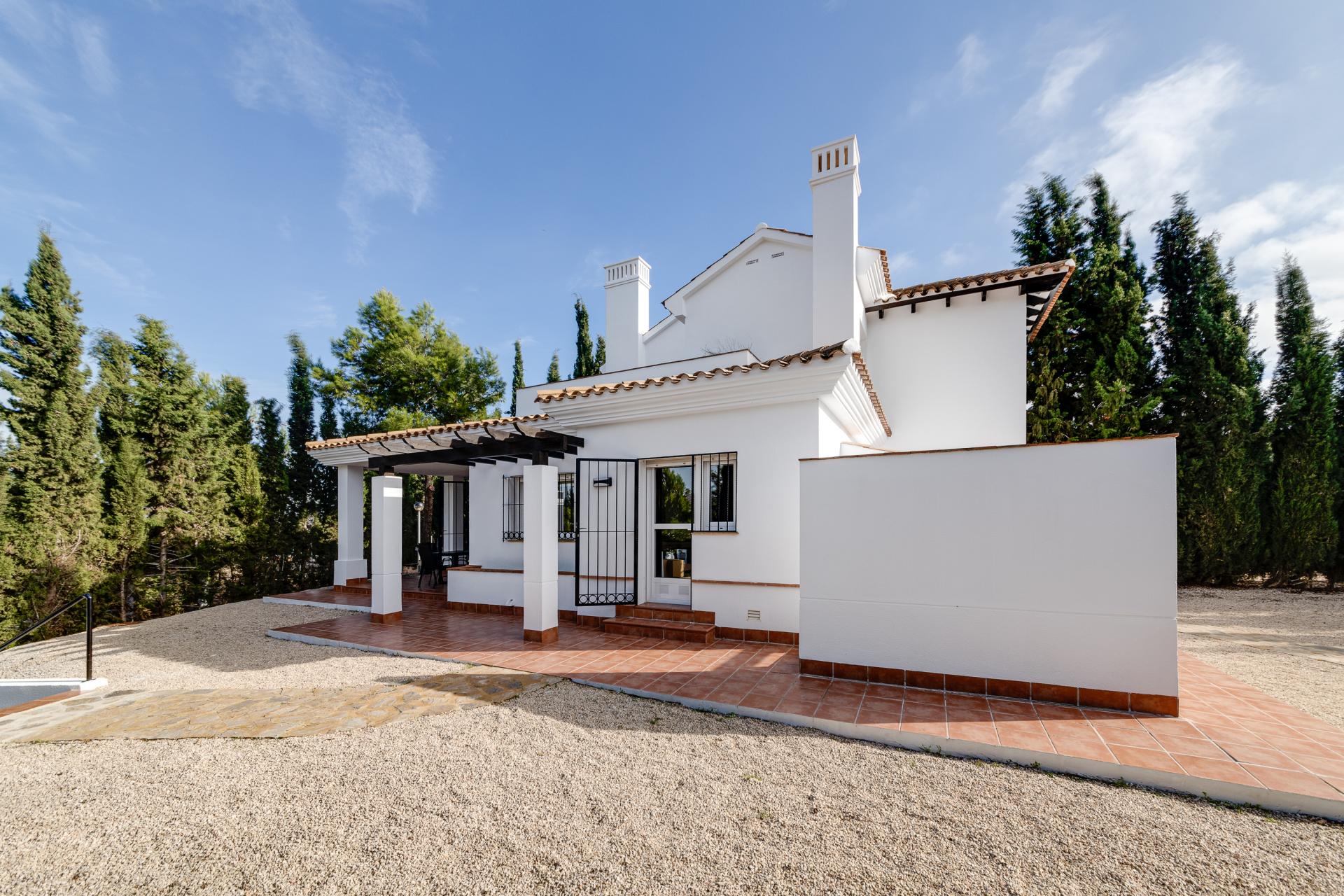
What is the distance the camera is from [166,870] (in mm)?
2602

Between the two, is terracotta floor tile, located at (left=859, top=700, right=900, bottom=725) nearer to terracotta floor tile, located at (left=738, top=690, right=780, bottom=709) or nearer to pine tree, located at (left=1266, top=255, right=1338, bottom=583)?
terracotta floor tile, located at (left=738, top=690, right=780, bottom=709)

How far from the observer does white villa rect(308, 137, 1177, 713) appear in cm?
443

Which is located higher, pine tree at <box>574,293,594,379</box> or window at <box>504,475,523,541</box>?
pine tree at <box>574,293,594,379</box>

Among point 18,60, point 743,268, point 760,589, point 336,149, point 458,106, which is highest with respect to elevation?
point 458,106

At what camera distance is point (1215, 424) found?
12969 millimetres

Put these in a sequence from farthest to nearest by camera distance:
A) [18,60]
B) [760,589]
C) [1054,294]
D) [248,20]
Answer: [1054,294] < [248,20] < [18,60] < [760,589]

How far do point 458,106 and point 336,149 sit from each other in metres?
2.78

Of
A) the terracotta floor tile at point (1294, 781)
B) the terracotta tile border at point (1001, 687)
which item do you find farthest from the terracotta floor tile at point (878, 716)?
the terracotta floor tile at point (1294, 781)

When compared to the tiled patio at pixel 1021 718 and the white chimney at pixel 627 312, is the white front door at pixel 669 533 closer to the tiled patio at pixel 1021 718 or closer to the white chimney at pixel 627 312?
the tiled patio at pixel 1021 718

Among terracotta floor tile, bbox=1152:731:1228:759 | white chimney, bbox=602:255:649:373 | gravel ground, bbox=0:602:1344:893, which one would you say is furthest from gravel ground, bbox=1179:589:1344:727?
white chimney, bbox=602:255:649:373

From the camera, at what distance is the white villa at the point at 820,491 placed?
14.5 ft

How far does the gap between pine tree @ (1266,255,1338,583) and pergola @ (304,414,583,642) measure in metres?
17.5

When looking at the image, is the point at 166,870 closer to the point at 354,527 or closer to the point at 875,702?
the point at 875,702

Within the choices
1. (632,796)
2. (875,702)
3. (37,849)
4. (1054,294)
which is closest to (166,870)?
(37,849)
